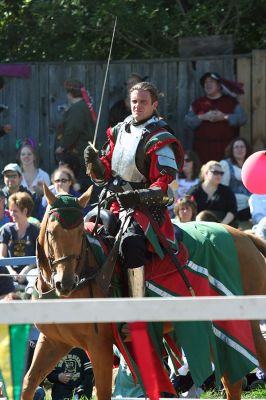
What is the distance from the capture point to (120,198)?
6906 mm

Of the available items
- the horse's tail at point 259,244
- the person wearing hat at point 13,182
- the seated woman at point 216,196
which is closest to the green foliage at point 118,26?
the person wearing hat at point 13,182

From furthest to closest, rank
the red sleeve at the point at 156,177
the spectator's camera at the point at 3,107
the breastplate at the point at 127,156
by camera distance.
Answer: the spectator's camera at the point at 3,107 < the breastplate at the point at 127,156 < the red sleeve at the point at 156,177

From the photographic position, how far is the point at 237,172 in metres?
11.6

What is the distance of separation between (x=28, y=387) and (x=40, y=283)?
2.07ft

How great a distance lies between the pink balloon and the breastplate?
0.77 metres

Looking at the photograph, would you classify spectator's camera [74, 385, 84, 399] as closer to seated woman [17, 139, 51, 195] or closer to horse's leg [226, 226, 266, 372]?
horse's leg [226, 226, 266, 372]

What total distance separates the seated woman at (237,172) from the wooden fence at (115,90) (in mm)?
956

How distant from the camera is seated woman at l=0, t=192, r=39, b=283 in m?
9.46

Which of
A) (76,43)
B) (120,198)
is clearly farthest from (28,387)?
(76,43)

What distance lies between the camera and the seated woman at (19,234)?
9.46m

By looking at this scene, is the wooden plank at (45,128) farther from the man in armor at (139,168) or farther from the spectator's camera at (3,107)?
the man in armor at (139,168)

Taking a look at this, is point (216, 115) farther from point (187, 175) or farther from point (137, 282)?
point (137, 282)

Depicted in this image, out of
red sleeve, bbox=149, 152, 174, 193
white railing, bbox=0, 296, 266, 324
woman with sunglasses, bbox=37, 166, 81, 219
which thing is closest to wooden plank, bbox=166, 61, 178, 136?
woman with sunglasses, bbox=37, 166, 81, 219

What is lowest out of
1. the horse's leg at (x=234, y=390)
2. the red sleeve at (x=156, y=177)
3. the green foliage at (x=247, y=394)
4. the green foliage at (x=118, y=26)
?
the green foliage at (x=247, y=394)
